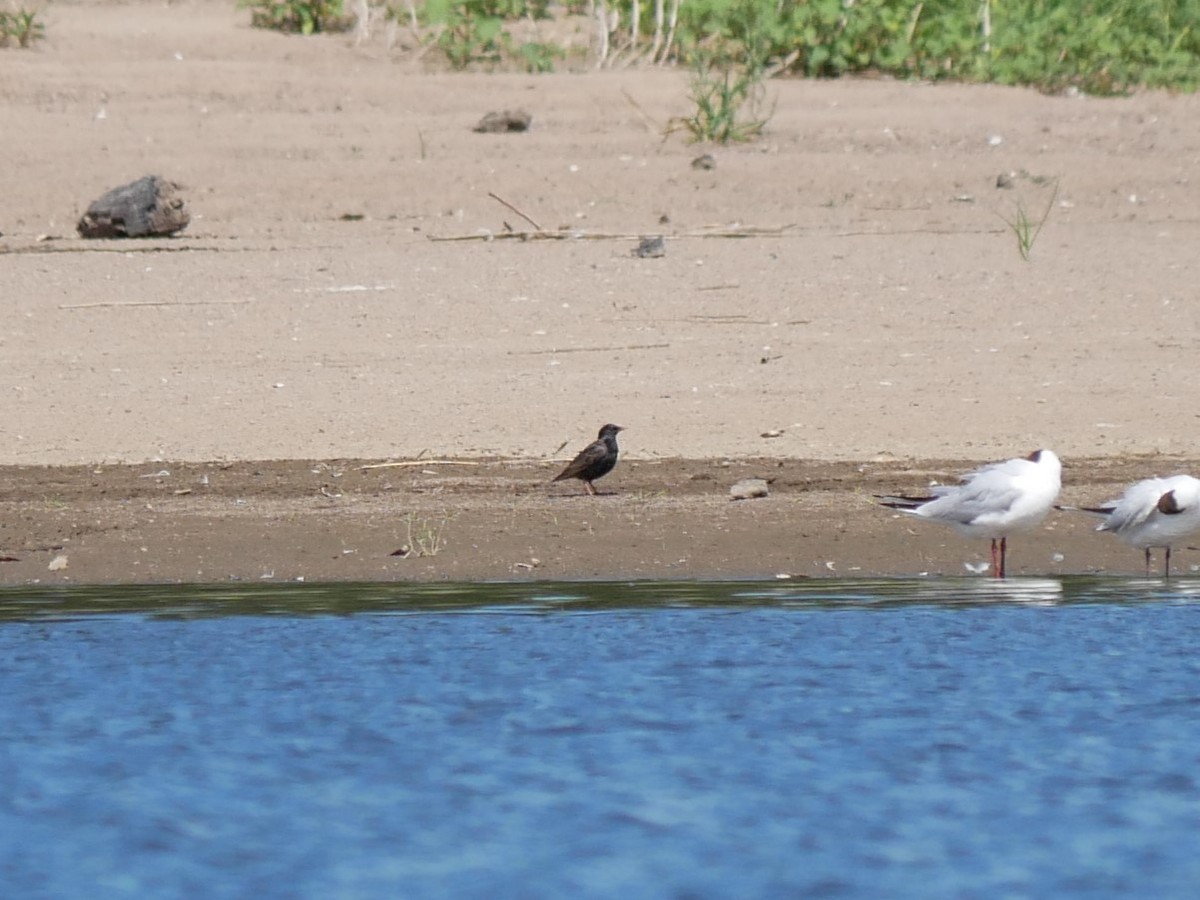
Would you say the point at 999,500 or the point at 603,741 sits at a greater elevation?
the point at 999,500

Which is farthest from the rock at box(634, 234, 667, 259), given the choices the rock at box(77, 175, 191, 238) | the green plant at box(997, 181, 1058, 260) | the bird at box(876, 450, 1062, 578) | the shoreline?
the bird at box(876, 450, 1062, 578)

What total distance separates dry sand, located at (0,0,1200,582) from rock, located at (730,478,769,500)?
56mm

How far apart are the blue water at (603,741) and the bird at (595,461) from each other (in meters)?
1.02

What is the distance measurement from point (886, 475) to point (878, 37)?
10.2 metres

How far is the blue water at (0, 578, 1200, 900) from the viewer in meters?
5.17

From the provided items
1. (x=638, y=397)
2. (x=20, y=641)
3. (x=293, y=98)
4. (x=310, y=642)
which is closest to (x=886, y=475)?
(x=638, y=397)

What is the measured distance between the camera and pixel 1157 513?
8578 mm

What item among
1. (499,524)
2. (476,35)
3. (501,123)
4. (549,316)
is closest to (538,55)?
(476,35)

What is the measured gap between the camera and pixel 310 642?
7523 millimetres

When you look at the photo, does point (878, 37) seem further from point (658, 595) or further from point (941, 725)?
point (941, 725)

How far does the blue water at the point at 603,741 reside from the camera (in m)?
5.17

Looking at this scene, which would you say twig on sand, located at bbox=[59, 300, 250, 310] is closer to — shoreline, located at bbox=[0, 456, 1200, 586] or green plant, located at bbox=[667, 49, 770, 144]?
shoreline, located at bbox=[0, 456, 1200, 586]

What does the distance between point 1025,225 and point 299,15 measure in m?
8.65

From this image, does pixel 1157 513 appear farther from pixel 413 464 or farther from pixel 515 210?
pixel 515 210
